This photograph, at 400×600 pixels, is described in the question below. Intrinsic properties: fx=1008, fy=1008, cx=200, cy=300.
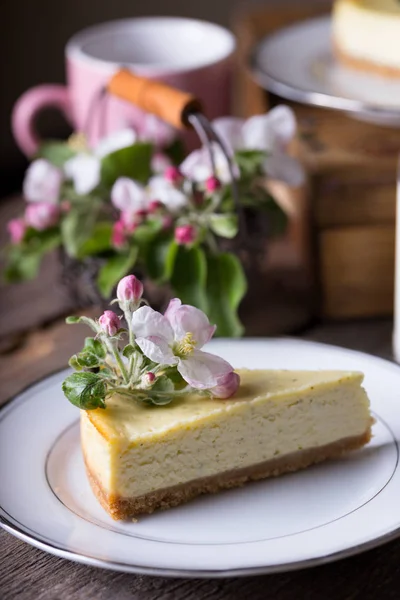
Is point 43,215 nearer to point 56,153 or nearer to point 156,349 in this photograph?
point 56,153

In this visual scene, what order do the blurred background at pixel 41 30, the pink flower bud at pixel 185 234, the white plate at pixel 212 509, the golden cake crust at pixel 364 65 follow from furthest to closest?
the blurred background at pixel 41 30 → the golden cake crust at pixel 364 65 → the pink flower bud at pixel 185 234 → the white plate at pixel 212 509

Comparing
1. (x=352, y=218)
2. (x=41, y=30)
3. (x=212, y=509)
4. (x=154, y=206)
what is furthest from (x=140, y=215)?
(x=41, y=30)

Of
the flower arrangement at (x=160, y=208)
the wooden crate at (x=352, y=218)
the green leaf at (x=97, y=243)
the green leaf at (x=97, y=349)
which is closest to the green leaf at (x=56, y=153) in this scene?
the flower arrangement at (x=160, y=208)

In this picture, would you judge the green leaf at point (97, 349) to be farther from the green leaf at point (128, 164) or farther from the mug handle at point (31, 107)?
the mug handle at point (31, 107)

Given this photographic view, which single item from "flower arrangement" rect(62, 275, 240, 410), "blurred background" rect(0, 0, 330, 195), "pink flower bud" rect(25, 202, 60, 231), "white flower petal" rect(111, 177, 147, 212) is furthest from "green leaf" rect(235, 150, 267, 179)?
"blurred background" rect(0, 0, 330, 195)

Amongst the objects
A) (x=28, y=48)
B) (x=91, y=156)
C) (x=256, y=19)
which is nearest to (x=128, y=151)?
(x=91, y=156)

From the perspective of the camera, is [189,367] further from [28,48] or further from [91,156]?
[28,48]

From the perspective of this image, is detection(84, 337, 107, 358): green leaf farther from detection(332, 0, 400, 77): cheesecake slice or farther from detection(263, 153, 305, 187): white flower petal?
detection(332, 0, 400, 77): cheesecake slice
